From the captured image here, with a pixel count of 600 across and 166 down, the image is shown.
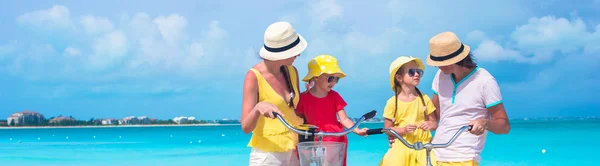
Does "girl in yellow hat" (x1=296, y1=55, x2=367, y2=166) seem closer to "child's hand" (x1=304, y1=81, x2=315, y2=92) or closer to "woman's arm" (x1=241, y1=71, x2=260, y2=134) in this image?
"child's hand" (x1=304, y1=81, x2=315, y2=92)

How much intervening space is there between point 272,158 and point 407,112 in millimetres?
1172

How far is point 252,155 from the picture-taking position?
374 centimetres

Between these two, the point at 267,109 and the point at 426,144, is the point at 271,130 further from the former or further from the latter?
the point at 426,144

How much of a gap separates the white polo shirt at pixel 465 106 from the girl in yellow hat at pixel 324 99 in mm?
701

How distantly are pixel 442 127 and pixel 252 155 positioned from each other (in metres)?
1.06

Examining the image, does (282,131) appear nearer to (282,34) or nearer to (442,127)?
(282,34)

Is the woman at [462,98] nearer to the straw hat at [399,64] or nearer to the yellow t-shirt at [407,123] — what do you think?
the yellow t-shirt at [407,123]

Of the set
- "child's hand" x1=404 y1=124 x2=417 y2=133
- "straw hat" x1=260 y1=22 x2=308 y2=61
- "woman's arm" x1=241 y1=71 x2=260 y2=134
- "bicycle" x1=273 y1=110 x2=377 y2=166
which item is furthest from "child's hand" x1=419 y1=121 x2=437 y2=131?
"bicycle" x1=273 y1=110 x2=377 y2=166

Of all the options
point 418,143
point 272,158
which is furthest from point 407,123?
point 418,143

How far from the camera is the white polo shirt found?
12.0 feet

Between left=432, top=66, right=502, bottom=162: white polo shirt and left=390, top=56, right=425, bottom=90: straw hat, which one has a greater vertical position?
left=390, top=56, right=425, bottom=90: straw hat

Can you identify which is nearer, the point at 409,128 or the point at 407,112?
the point at 409,128

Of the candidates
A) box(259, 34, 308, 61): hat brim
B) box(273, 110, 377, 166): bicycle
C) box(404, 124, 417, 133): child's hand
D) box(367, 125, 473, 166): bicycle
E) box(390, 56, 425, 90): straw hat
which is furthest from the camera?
box(390, 56, 425, 90): straw hat

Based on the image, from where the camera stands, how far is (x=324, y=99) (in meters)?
4.40
